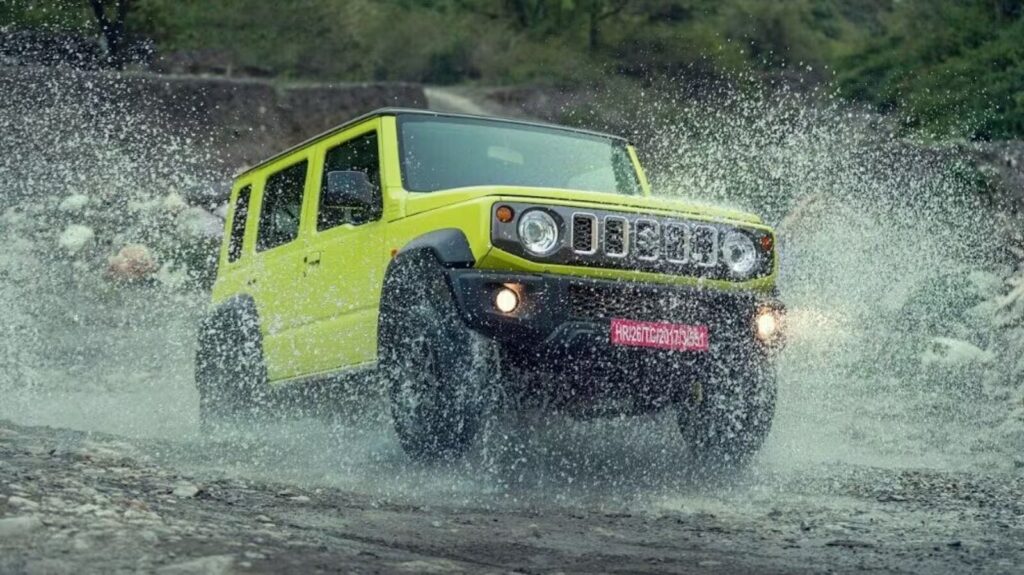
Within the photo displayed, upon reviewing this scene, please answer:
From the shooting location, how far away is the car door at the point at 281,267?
7.61 m

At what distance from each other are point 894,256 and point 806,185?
2.89 meters

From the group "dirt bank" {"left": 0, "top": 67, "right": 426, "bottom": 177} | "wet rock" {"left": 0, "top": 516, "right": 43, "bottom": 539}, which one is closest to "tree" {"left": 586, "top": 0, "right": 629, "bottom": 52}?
"dirt bank" {"left": 0, "top": 67, "right": 426, "bottom": 177}

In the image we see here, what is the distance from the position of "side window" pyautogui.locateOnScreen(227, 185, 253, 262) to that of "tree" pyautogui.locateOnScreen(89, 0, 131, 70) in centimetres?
1965

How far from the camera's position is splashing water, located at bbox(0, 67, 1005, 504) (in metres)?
6.93

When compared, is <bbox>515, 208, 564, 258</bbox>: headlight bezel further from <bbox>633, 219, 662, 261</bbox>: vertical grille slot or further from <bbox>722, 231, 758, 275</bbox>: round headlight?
<bbox>722, 231, 758, 275</bbox>: round headlight

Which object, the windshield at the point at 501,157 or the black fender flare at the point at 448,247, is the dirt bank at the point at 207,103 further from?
the black fender flare at the point at 448,247

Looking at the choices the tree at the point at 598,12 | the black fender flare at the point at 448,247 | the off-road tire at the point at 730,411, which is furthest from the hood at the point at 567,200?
the tree at the point at 598,12

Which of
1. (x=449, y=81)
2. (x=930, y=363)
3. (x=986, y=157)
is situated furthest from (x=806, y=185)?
(x=449, y=81)

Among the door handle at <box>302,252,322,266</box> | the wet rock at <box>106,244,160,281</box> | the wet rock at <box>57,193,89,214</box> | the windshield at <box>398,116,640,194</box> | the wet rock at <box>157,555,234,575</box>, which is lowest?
the wet rock at <box>157,555,234,575</box>

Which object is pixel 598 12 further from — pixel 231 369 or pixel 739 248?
pixel 739 248

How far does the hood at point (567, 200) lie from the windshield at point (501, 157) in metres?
0.32

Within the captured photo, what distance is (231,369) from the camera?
27.9 ft

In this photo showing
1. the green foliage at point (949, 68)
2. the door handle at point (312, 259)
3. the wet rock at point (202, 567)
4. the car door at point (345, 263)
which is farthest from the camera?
the green foliage at point (949, 68)

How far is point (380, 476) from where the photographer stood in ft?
20.6
